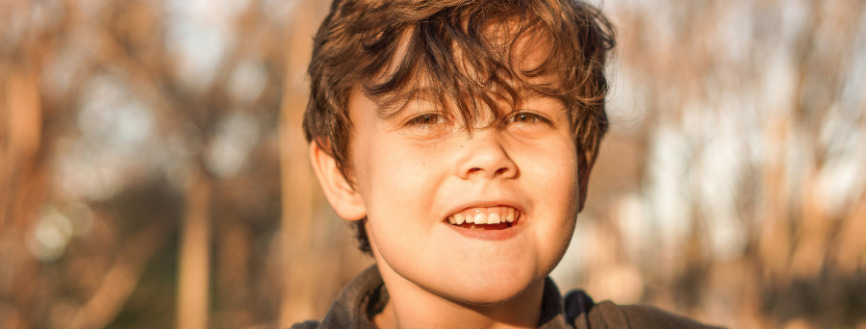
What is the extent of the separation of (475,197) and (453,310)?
0.30m

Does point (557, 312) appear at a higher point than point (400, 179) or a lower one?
lower

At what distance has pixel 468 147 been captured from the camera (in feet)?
4.40

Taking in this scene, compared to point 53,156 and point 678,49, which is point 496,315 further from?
point 53,156

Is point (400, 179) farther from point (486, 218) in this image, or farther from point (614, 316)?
point (614, 316)

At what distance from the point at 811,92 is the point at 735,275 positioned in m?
1.77

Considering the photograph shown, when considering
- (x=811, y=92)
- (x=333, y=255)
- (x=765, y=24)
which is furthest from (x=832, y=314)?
(x=333, y=255)

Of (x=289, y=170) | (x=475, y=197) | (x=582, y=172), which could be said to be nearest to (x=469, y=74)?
(x=475, y=197)

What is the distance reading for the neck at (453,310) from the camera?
4.81 ft

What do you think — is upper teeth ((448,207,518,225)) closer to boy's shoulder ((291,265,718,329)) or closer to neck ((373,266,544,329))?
neck ((373,266,544,329))

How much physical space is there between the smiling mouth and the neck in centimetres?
19

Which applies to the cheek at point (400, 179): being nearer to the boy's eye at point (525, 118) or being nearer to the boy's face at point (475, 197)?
the boy's face at point (475, 197)

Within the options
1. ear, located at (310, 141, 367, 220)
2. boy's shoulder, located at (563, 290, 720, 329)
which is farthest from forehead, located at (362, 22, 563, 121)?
boy's shoulder, located at (563, 290, 720, 329)

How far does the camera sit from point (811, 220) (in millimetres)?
4980

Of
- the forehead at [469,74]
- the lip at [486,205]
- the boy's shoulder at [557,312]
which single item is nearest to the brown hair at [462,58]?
the forehead at [469,74]
